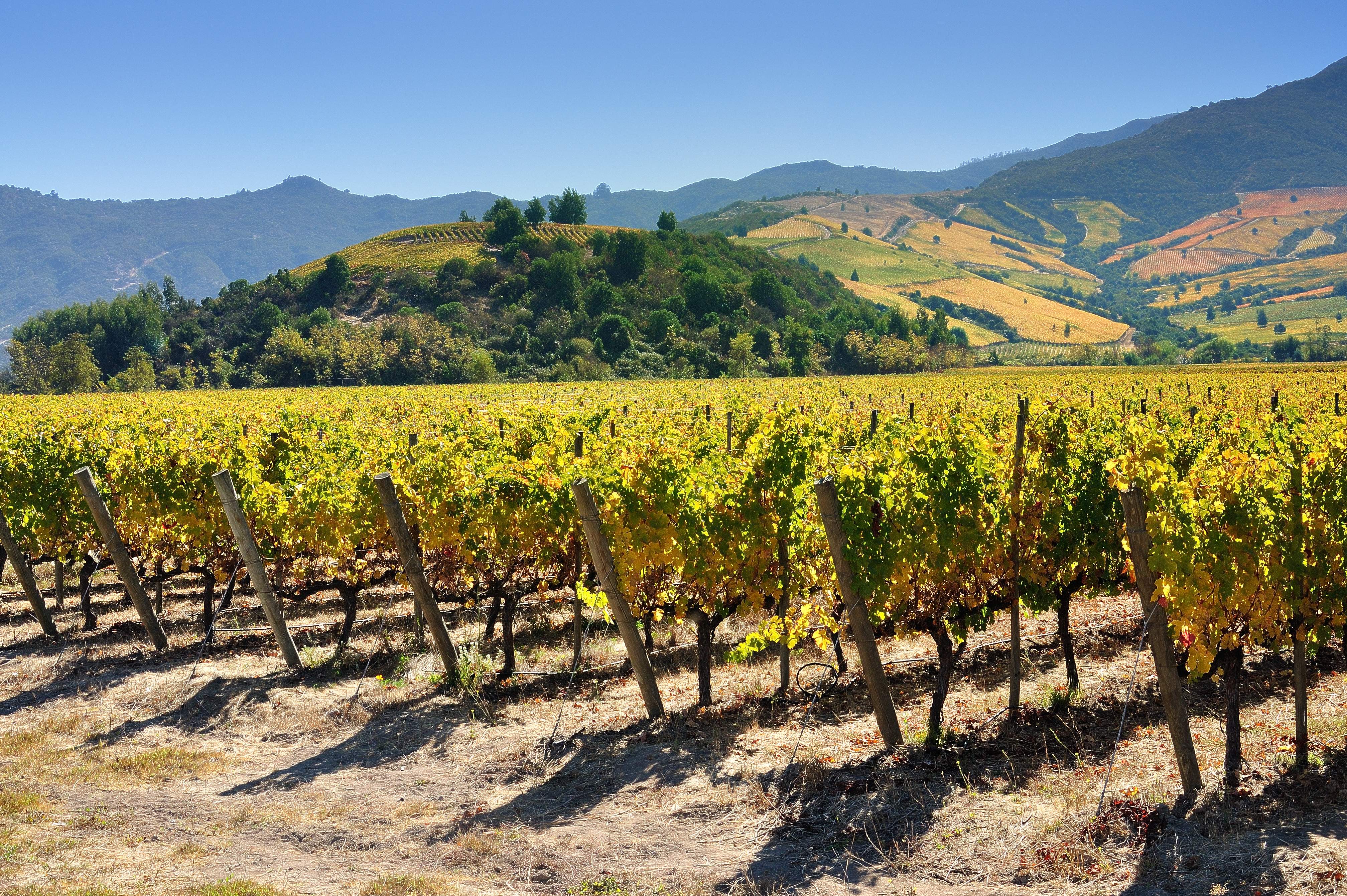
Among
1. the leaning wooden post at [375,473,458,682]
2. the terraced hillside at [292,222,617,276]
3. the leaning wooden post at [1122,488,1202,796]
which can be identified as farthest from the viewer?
the terraced hillside at [292,222,617,276]

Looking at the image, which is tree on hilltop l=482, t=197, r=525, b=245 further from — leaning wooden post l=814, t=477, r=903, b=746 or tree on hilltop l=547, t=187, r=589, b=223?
leaning wooden post l=814, t=477, r=903, b=746

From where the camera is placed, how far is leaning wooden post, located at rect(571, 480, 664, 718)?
7.54 metres

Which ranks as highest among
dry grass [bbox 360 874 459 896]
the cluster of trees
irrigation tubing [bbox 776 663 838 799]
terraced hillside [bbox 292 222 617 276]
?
terraced hillside [bbox 292 222 617 276]

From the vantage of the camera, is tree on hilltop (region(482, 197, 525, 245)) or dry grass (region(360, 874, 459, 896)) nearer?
dry grass (region(360, 874, 459, 896))

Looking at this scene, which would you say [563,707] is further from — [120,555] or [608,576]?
[120,555]

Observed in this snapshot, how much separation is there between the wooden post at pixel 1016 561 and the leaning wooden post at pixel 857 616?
127cm

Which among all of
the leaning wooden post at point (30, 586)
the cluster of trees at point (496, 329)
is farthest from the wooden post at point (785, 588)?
the cluster of trees at point (496, 329)

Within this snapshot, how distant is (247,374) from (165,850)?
297ft

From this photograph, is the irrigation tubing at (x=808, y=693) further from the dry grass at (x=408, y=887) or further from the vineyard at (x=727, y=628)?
the dry grass at (x=408, y=887)

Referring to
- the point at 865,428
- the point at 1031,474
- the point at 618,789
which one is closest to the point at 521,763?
the point at 618,789

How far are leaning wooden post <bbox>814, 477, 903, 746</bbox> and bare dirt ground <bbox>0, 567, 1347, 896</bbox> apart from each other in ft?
1.01

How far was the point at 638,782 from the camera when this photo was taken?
6.89 m

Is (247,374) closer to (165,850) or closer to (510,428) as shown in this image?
(510,428)

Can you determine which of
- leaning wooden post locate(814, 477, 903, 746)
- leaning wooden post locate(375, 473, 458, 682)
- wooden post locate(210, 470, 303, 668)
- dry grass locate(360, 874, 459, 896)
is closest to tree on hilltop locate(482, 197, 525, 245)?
wooden post locate(210, 470, 303, 668)
